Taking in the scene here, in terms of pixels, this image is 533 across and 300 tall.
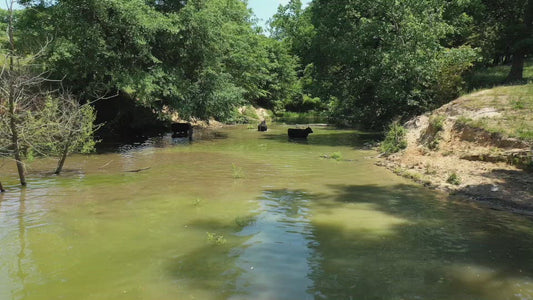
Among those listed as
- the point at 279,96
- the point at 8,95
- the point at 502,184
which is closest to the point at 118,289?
the point at 8,95

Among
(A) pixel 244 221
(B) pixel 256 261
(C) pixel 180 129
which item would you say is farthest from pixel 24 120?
(C) pixel 180 129

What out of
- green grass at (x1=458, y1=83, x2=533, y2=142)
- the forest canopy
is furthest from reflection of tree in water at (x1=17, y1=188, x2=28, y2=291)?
green grass at (x1=458, y1=83, x2=533, y2=142)

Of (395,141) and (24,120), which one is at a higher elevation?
(24,120)

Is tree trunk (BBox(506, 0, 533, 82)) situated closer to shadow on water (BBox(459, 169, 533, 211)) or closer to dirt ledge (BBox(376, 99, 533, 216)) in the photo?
dirt ledge (BBox(376, 99, 533, 216))

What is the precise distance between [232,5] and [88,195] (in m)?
24.3

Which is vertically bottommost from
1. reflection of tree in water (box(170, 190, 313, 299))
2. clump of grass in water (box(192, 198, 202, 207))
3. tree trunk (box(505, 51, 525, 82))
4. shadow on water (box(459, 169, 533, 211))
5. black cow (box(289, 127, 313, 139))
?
reflection of tree in water (box(170, 190, 313, 299))

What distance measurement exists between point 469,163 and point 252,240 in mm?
8711

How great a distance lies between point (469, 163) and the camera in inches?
507

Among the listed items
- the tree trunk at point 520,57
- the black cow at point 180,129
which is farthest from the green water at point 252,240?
the black cow at point 180,129

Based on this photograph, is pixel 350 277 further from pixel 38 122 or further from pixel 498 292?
pixel 38 122

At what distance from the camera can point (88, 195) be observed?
429 inches

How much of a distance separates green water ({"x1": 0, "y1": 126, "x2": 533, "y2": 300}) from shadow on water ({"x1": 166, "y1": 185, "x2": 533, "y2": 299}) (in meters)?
0.03

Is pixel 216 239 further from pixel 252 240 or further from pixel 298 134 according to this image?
pixel 298 134

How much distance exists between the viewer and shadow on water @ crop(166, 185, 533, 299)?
217 inches
